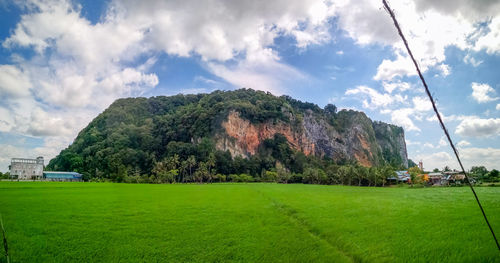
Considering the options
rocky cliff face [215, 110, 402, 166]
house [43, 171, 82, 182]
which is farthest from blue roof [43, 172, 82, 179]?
rocky cliff face [215, 110, 402, 166]

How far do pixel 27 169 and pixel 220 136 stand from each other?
70902mm

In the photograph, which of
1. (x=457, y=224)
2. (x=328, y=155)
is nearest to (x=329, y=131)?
(x=328, y=155)

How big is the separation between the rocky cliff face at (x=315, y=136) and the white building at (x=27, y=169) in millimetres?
65202

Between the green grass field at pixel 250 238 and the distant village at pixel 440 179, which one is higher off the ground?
the green grass field at pixel 250 238

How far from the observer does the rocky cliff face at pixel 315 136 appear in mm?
123812

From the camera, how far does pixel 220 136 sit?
392 ft

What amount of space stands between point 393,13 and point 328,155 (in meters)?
157

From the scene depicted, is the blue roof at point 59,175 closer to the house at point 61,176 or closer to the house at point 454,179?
the house at point 61,176

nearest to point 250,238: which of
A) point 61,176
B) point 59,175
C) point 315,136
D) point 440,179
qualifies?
point 440,179

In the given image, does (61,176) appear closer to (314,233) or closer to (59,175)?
(59,175)

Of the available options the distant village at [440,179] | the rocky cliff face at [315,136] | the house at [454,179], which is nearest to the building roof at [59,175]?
the rocky cliff face at [315,136]

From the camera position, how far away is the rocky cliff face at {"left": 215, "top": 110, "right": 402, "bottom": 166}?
124 m

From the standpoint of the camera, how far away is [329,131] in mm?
164375

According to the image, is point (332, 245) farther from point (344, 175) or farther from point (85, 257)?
point (344, 175)
